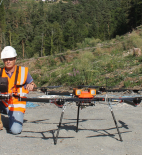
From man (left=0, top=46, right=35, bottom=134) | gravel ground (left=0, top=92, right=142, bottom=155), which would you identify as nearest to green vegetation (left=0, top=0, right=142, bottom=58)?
gravel ground (left=0, top=92, right=142, bottom=155)

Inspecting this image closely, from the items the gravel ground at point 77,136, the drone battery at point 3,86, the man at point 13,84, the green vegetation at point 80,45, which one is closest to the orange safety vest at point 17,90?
the man at point 13,84

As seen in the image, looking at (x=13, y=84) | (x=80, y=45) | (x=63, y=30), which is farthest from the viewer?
(x=63, y=30)

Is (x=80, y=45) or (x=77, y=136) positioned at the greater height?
(x=80, y=45)

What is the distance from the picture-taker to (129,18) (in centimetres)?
5081

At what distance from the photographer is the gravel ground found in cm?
349

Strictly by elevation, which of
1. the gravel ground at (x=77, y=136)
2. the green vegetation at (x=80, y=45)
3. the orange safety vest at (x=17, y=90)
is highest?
the green vegetation at (x=80, y=45)

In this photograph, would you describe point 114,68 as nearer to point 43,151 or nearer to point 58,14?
point 43,151

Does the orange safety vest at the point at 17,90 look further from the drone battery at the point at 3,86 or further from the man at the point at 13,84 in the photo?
the drone battery at the point at 3,86

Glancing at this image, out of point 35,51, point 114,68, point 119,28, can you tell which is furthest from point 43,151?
point 35,51

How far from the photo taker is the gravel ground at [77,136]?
11.5 ft

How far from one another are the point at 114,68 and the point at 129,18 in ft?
133

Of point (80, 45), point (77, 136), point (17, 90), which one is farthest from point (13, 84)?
point (80, 45)

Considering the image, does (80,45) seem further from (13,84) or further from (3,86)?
(3,86)

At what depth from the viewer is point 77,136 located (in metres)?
4.23
